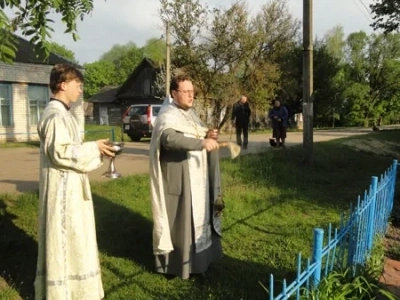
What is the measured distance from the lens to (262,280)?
14.6ft

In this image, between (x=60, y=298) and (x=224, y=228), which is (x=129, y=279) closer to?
(x=60, y=298)

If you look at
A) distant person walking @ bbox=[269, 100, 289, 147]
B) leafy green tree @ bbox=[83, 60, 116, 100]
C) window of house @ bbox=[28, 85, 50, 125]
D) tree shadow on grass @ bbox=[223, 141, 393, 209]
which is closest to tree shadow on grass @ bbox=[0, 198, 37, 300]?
tree shadow on grass @ bbox=[223, 141, 393, 209]

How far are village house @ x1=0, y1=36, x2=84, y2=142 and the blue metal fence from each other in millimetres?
16503

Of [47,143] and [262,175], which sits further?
[262,175]

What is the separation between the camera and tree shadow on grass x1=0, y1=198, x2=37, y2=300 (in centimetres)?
433

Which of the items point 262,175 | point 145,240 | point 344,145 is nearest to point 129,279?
point 145,240

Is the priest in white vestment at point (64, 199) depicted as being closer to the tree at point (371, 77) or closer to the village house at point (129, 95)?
the village house at point (129, 95)

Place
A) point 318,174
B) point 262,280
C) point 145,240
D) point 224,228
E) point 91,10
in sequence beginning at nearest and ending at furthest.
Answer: point 91,10
point 262,280
point 145,240
point 224,228
point 318,174

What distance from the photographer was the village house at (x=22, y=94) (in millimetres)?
19547

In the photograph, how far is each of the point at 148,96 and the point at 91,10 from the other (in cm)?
3761

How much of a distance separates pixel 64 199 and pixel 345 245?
7.58 ft

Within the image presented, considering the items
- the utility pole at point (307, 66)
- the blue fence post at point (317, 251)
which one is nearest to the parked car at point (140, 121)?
the utility pole at point (307, 66)

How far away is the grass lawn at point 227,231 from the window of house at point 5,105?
1329 cm

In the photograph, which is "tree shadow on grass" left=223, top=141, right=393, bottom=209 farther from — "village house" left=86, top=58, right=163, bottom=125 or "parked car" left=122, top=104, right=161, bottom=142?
"village house" left=86, top=58, right=163, bottom=125
